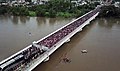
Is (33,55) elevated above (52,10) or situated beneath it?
situated beneath

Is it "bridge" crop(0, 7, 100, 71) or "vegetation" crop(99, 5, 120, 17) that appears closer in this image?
"bridge" crop(0, 7, 100, 71)

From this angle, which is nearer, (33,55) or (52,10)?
(33,55)

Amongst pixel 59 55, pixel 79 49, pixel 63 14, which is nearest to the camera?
pixel 59 55

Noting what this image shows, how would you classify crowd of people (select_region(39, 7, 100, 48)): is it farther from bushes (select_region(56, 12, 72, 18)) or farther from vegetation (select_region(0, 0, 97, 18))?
vegetation (select_region(0, 0, 97, 18))

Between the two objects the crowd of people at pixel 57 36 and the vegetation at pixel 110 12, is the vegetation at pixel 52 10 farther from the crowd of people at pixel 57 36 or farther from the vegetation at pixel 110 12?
the crowd of people at pixel 57 36

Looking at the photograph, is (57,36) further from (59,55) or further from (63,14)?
(63,14)

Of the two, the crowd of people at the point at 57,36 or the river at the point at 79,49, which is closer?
the river at the point at 79,49

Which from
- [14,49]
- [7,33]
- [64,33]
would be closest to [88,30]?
[64,33]

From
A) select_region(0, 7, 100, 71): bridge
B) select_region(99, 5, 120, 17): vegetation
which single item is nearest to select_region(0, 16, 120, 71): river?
select_region(0, 7, 100, 71): bridge

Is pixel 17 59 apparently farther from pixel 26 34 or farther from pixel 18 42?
pixel 26 34

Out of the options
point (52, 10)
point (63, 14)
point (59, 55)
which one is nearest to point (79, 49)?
point (59, 55)

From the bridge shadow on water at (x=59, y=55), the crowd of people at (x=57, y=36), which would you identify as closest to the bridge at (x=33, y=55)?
the crowd of people at (x=57, y=36)

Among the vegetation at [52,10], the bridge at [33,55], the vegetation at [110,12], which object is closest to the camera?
the bridge at [33,55]
